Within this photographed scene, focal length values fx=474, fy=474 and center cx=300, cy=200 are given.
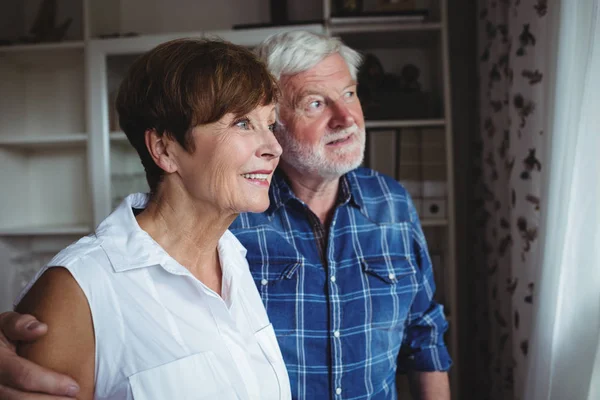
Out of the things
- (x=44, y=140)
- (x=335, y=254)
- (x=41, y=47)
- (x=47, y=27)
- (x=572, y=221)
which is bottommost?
(x=335, y=254)

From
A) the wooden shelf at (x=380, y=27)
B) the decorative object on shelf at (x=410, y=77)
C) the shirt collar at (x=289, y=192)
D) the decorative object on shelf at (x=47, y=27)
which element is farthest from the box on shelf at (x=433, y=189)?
the decorative object on shelf at (x=47, y=27)

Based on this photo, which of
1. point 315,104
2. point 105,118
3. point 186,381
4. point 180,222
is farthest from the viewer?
point 105,118

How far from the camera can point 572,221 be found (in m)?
1.20

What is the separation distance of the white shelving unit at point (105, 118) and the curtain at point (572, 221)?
79cm

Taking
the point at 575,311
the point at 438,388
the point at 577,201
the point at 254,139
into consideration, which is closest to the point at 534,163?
the point at 577,201

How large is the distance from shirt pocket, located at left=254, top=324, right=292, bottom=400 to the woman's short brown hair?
406 millimetres

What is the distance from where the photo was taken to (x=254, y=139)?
94 cm

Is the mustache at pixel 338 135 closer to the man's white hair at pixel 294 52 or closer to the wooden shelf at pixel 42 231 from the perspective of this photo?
the man's white hair at pixel 294 52

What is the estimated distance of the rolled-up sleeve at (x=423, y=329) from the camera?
4.45ft

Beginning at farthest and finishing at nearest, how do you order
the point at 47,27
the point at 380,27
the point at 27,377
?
the point at 47,27 < the point at 380,27 < the point at 27,377

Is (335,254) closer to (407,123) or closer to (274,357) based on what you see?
(274,357)

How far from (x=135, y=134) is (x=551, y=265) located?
43.7 inches

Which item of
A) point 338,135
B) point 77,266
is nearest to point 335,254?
point 338,135

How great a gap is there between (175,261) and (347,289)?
1.69 feet
